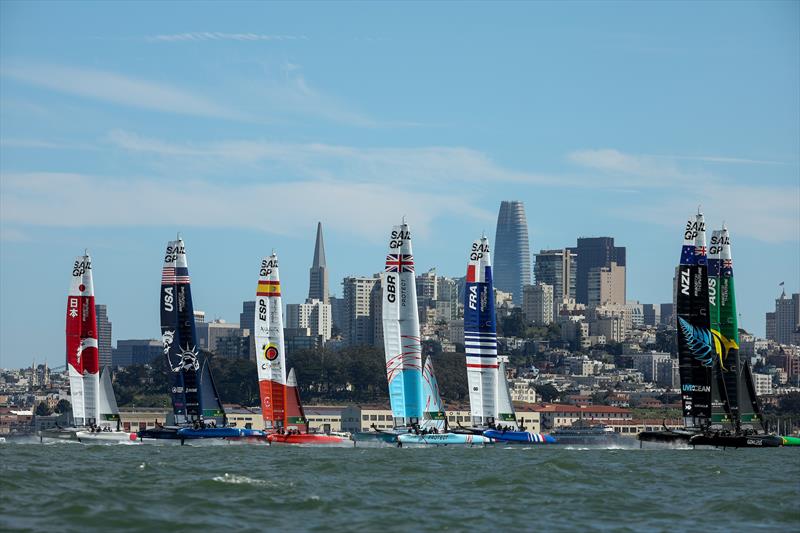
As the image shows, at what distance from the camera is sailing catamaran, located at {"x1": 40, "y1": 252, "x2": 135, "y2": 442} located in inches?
3162

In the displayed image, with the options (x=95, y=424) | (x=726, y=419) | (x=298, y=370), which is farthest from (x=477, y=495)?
(x=298, y=370)

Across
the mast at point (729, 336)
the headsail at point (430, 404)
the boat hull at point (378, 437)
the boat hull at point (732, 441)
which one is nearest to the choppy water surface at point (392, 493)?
the boat hull at point (732, 441)

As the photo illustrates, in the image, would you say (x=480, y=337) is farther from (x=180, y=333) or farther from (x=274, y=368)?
(x=180, y=333)

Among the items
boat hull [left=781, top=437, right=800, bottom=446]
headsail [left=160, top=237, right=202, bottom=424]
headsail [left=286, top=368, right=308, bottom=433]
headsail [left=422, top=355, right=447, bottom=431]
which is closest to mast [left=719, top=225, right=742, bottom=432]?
boat hull [left=781, top=437, right=800, bottom=446]

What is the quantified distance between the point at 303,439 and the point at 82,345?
1256 cm

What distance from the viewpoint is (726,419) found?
234ft

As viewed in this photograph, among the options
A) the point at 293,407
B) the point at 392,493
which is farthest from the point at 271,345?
the point at 392,493

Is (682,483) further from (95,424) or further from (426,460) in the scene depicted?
(95,424)

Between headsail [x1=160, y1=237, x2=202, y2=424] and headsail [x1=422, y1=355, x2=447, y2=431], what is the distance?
440 inches

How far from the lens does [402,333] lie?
2923 inches

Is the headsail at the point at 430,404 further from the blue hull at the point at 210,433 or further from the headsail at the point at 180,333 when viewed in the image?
the headsail at the point at 180,333

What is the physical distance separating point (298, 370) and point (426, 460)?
108 m

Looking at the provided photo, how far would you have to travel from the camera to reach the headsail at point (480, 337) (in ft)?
253

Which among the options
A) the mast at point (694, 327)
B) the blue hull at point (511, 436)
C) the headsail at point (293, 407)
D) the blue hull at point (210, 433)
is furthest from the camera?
the headsail at point (293, 407)
